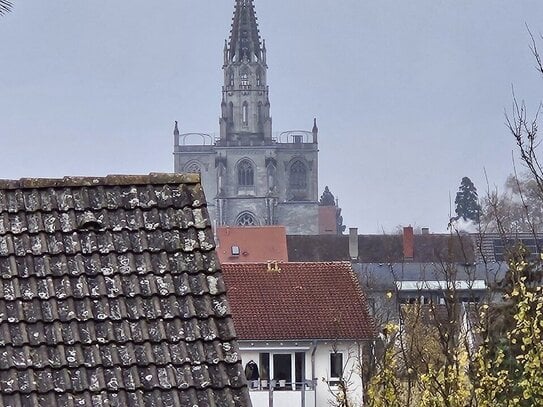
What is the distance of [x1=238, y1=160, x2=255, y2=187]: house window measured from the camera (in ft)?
639

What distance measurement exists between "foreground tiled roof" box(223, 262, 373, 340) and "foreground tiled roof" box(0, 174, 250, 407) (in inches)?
1368

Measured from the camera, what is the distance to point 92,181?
8.92 m

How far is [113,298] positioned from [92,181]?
88cm

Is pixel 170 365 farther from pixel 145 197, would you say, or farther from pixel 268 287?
pixel 268 287

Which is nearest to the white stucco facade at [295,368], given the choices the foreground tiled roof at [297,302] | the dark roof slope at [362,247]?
the foreground tiled roof at [297,302]

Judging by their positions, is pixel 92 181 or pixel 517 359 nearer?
pixel 92 181

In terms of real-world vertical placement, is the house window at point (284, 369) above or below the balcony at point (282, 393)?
above

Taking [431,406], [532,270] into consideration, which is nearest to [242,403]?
[431,406]

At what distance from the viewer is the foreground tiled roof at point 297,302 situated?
4509cm

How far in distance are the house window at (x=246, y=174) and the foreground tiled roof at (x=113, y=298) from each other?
608 feet

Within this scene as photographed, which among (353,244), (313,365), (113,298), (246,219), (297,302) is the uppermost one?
(246,219)

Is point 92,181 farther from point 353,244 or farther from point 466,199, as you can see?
point 466,199

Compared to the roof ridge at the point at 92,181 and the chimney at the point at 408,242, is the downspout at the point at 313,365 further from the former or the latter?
the chimney at the point at 408,242

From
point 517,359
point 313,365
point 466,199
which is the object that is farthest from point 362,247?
point 517,359
